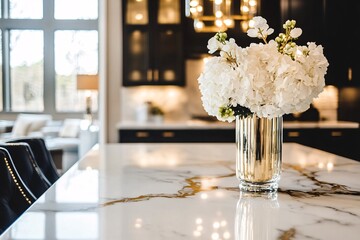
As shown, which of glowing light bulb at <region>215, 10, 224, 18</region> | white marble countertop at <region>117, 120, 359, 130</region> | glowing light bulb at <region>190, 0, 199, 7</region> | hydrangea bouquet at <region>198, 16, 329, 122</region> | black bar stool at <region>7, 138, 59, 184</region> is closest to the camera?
hydrangea bouquet at <region>198, 16, 329, 122</region>

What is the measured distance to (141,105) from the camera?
5.42m

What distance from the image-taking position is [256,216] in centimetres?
113

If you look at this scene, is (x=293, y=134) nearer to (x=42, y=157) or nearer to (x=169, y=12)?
(x=169, y=12)

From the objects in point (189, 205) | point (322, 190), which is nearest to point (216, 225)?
point (189, 205)

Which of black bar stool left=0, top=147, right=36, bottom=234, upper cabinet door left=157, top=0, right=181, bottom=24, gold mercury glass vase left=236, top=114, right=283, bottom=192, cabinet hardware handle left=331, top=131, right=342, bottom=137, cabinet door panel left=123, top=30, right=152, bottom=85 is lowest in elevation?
cabinet hardware handle left=331, top=131, right=342, bottom=137

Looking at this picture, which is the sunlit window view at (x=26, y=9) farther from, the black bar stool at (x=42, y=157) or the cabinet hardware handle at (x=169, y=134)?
the black bar stool at (x=42, y=157)

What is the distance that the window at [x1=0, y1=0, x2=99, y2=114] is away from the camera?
10344 mm

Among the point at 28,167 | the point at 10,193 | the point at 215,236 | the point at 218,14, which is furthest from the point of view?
the point at 218,14

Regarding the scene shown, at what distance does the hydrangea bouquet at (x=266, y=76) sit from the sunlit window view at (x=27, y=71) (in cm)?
962

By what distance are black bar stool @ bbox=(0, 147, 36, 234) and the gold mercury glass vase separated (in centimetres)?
70

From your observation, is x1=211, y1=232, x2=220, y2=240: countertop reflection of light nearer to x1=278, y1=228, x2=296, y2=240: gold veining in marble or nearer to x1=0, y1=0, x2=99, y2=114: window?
x1=278, y1=228, x2=296, y2=240: gold veining in marble

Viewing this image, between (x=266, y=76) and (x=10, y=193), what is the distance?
878 mm

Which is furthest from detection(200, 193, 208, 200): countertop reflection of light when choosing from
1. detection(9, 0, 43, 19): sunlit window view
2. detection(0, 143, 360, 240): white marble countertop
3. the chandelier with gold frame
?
detection(9, 0, 43, 19): sunlit window view

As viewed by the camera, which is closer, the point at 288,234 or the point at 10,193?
the point at 288,234
